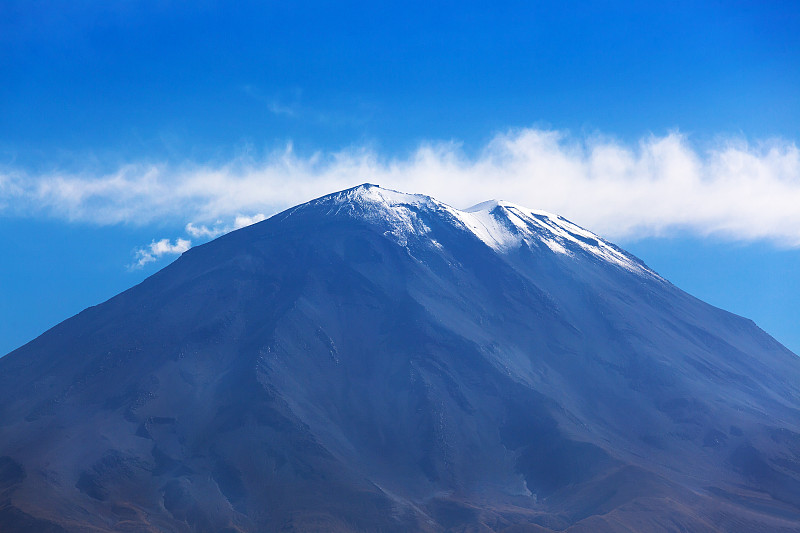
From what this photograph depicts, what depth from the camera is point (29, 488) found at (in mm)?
120438

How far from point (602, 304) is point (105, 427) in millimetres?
101542

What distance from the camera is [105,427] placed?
136 meters

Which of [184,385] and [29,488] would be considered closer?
[29,488]

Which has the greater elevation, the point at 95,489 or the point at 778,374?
the point at 778,374

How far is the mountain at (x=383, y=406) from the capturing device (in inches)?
4875

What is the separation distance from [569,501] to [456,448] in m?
20.8

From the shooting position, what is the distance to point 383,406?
15225cm

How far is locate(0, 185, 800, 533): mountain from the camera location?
406ft

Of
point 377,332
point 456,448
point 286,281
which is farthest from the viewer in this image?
point 286,281

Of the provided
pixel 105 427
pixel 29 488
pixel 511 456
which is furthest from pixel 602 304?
pixel 29 488

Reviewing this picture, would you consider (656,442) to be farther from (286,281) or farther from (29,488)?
(29,488)

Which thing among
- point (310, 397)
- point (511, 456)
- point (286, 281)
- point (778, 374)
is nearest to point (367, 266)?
point (286, 281)

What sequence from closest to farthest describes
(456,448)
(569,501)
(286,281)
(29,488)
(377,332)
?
(29,488), (569,501), (456,448), (377,332), (286,281)

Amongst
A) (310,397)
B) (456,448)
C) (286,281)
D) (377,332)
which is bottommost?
(456,448)
